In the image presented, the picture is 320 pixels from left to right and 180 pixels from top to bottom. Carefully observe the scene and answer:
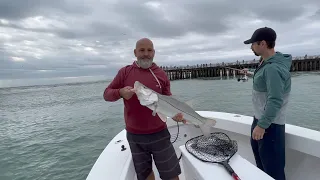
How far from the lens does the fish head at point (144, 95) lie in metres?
2.12

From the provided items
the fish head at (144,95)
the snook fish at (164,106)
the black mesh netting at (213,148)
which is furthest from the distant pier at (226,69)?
the fish head at (144,95)

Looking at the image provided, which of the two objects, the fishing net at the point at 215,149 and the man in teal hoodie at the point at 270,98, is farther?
the fishing net at the point at 215,149

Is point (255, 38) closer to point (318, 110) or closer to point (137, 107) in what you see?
point (137, 107)

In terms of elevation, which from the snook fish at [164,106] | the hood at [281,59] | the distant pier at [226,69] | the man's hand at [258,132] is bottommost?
the distant pier at [226,69]

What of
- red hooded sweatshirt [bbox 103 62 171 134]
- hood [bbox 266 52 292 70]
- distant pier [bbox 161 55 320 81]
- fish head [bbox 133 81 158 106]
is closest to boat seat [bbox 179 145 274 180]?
red hooded sweatshirt [bbox 103 62 171 134]

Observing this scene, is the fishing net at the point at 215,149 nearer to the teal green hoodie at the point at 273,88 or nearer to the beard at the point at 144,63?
the teal green hoodie at the point at 273,88

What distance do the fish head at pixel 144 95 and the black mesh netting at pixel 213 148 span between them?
87 cm

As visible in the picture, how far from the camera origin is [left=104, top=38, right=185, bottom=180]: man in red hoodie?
2.42m

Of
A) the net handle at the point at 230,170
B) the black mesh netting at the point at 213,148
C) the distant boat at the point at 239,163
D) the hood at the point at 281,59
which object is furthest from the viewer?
the black mesh netting at the point at 213,148

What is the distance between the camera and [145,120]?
2424 mm

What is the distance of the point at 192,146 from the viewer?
2729mm

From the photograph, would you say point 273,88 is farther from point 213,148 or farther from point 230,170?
point 213,148

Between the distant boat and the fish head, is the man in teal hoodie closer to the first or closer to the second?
the distant boat

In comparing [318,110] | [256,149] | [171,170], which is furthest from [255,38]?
[318,110]
